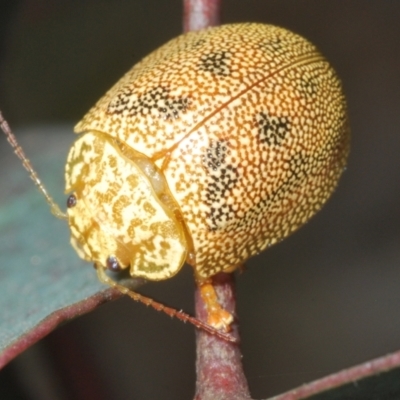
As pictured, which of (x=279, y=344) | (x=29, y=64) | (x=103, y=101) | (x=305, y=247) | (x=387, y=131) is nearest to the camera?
(x=103, y=101)

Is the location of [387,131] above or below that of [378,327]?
above

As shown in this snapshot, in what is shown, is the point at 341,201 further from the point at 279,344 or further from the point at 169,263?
the point at 169,263

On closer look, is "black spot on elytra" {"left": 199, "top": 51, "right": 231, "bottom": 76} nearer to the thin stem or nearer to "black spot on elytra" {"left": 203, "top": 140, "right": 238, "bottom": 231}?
"black spot on elytra" {"left": 203, "top": 140, "right": 238, "bottom": 231}

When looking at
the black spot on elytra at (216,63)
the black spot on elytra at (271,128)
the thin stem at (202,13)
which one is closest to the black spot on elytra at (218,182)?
the black spot on elytra at (271,128)

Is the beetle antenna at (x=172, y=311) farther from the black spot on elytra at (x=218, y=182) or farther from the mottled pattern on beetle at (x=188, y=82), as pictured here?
the mottled pattern on beetle at (x=188, y=82)

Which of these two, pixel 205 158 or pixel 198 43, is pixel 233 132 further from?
pixel 198 43

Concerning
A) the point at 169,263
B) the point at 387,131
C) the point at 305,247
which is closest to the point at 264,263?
the point at 305,247

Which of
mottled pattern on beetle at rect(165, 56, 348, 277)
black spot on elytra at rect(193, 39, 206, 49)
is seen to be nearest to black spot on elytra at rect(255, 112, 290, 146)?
mottled pattern on beetle at rect(165, 56, 348, 277)
